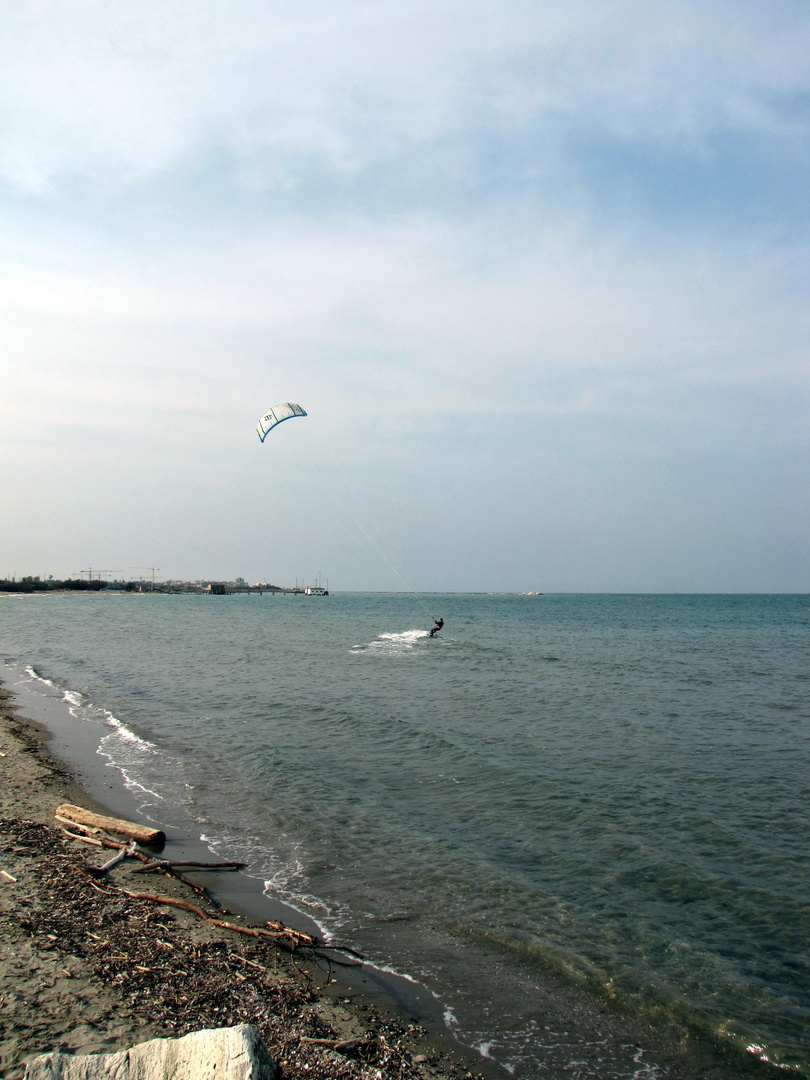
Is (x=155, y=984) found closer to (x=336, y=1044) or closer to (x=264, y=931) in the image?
(x=264, y=931)

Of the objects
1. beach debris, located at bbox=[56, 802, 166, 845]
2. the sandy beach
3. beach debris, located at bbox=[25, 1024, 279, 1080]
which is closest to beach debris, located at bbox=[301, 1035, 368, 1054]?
the sandy beach

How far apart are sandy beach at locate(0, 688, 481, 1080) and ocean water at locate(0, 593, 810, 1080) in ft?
2.52

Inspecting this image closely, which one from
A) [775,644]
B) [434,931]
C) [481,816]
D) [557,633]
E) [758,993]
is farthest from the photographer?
[557,633]

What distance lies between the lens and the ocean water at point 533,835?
20.6ft

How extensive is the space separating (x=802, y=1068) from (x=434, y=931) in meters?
3.61

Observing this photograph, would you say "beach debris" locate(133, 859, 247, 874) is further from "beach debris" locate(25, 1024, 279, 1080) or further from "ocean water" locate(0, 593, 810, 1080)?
"beach debris" locate(25, 1024, 279, 1080)

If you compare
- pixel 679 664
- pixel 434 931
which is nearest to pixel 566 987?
pixel 434 931

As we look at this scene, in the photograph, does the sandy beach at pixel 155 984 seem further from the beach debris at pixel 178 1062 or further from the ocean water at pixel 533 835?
the beach debris at pixel 178 1062

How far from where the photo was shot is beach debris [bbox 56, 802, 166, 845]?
9672 millimetres

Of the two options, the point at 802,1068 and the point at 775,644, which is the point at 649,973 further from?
the point at 775,644

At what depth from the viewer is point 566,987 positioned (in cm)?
663

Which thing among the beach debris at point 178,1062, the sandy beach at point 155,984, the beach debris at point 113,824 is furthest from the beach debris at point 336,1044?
the beach debris at point 113,824

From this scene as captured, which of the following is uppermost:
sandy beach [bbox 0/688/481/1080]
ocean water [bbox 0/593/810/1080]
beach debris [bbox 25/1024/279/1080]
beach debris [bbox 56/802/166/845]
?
beach debris [bbox 25/1024/279/1080]

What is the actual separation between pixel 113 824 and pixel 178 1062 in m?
7.15
